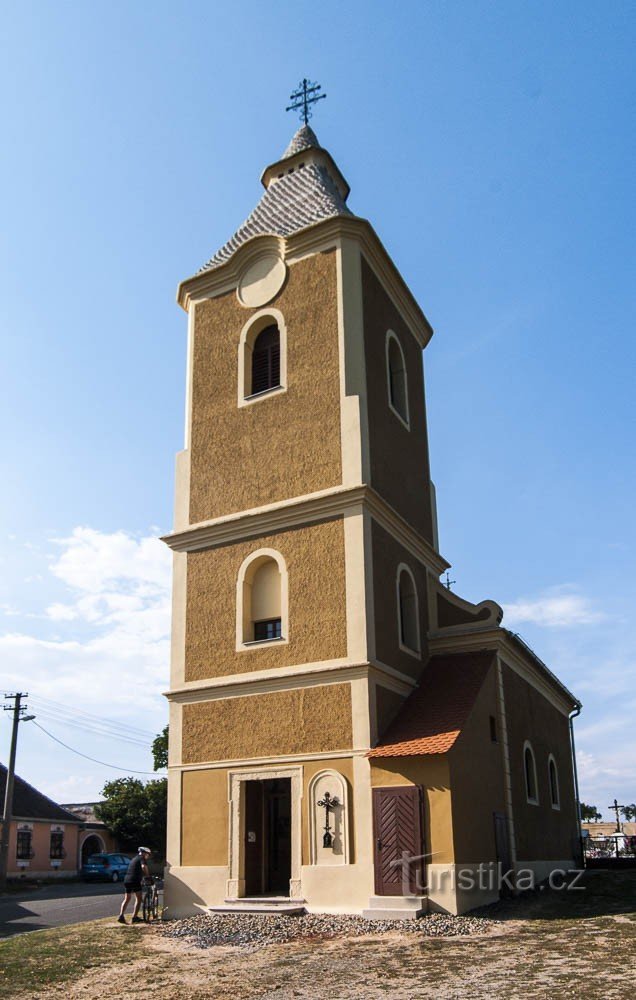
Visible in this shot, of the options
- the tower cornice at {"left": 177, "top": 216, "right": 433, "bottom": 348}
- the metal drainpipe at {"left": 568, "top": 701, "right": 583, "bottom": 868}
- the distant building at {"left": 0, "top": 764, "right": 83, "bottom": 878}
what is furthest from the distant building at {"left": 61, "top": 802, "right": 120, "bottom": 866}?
the tower cornice at {"left": 177, "top": 216, "right": 433, "bottom": 348}

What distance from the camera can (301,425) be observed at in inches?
732

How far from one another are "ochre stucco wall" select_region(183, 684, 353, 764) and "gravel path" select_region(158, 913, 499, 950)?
286 centimetres

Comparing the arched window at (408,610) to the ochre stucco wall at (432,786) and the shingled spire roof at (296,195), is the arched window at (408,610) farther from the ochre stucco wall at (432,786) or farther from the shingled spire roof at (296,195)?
the shingled spire roof at (296,195)

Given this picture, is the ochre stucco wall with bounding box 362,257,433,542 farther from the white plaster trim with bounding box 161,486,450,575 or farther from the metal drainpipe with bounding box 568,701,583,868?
the metal drainpipe with bounding box 568,701,583,868

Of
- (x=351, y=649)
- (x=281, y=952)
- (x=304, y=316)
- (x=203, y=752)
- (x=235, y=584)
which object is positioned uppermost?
(x=304, y=316)

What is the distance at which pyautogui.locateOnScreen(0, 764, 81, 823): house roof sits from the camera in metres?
41.1

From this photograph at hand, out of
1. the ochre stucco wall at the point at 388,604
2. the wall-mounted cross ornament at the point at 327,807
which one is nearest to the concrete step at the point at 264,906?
the wall-mounted cross ornament at the point at 327,807

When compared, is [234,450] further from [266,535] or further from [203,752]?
[203,752]

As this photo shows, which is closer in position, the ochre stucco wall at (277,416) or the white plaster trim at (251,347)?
the ochre stucco wall at (277,416)

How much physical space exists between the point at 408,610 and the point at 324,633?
114 inches

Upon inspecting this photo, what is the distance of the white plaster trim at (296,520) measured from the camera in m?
17.3

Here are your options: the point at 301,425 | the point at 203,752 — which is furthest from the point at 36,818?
the point at 301,425

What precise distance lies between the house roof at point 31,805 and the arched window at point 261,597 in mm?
28011

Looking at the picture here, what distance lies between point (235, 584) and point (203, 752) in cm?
338
